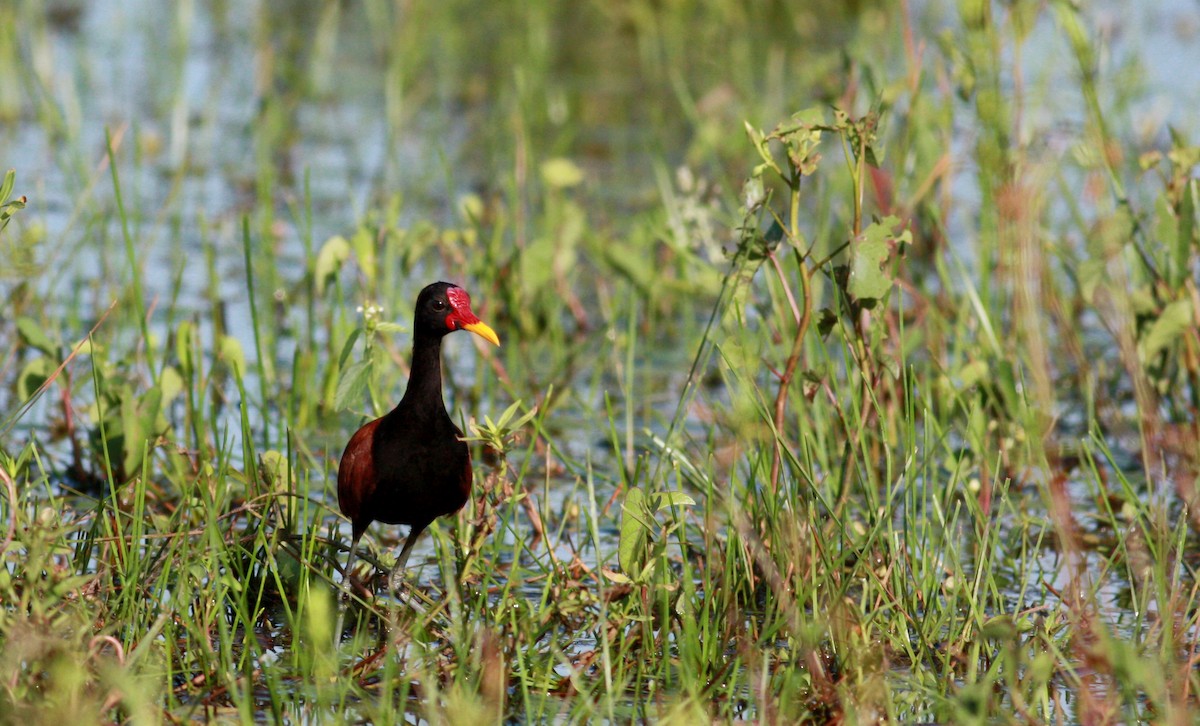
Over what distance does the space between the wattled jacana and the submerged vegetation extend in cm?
10

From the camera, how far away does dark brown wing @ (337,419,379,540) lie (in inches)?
148

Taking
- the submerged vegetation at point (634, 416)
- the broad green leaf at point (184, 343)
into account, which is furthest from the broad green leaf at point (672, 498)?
the broad green leaf at point (184, 343)

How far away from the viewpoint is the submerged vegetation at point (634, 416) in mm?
3355

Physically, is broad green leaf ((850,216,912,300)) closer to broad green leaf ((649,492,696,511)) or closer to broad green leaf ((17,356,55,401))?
broad green leaf ((649,492,696,511))

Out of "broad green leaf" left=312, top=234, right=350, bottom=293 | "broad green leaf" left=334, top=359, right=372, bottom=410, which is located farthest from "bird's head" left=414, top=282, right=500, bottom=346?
"broad green leaf" left=312, top=234, right=350, bottom=293

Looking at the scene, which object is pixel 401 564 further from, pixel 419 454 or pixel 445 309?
pixel 445 309

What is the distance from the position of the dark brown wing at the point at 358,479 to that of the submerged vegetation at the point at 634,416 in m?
0.10

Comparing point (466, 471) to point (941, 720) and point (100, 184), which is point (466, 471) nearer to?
point (941, 720)

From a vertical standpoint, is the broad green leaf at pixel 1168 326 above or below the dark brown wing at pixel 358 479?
above

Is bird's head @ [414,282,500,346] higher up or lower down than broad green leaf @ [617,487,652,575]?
higher up

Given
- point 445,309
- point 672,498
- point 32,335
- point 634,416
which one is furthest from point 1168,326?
point 32,335

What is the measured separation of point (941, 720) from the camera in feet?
11.3

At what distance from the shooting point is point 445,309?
381 cm

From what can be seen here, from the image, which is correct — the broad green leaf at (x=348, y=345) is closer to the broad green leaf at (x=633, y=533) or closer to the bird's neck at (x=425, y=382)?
the bird's neck at (x=425, y=382)
